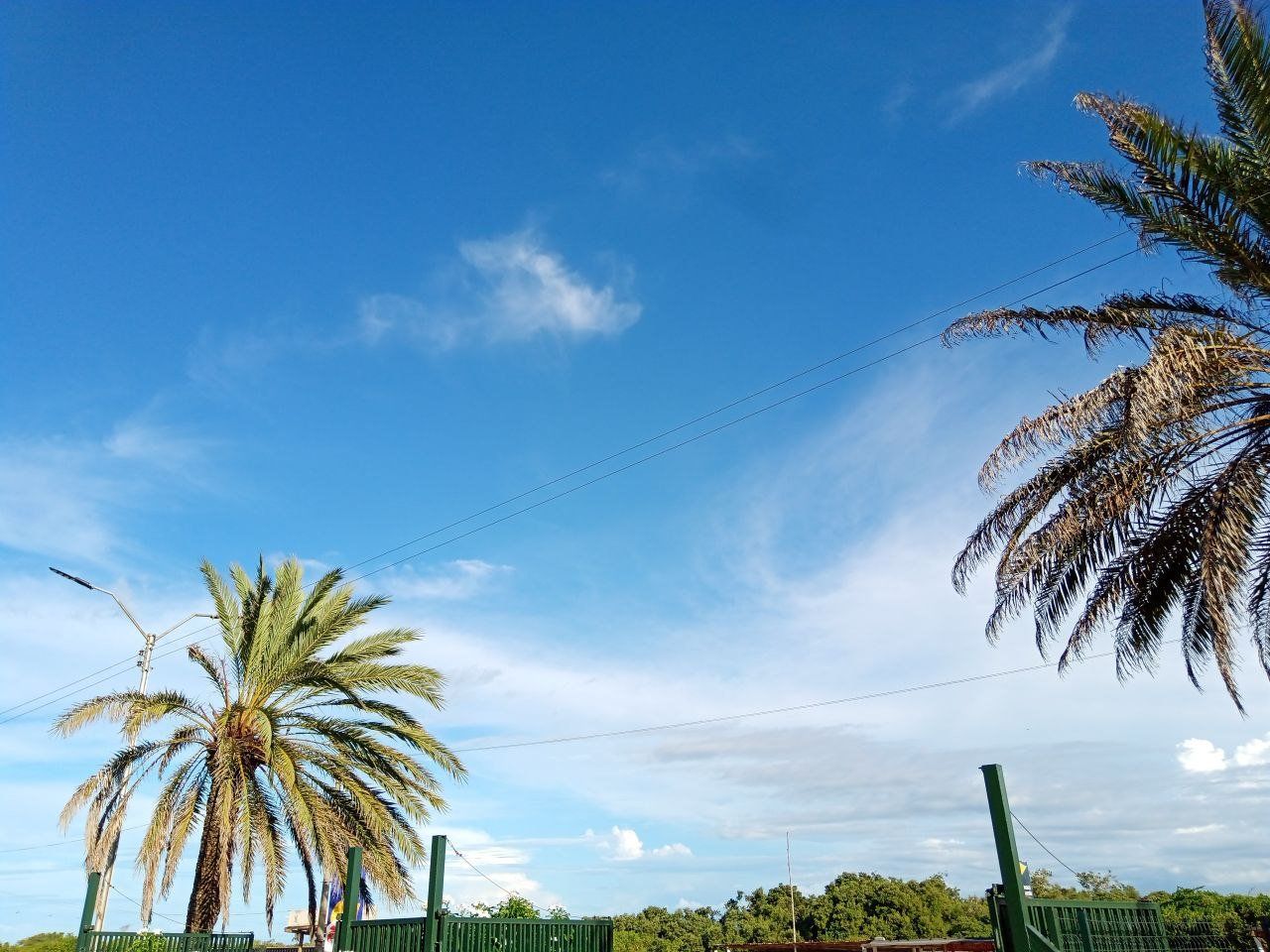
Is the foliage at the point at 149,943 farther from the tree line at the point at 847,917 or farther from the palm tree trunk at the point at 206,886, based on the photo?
the tree line at the point at 847,917

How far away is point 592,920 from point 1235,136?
37.4 ft

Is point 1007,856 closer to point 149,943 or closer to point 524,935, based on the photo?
point 524,935

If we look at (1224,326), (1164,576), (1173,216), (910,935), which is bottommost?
(910,935)

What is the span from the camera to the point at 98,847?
56.7 ft

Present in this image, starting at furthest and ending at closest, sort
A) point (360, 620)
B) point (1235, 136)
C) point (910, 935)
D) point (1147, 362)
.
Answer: point (910, 935) < point (360, 620) < point (1235, 136) < point (1147, 362)

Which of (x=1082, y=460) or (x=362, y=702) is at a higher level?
(x=1082, y=460)

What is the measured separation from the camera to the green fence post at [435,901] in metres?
10.5

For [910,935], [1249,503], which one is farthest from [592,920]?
[910,935]

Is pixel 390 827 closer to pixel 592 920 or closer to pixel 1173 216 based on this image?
pixel 592 920

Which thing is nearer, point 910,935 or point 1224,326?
point 1224,326

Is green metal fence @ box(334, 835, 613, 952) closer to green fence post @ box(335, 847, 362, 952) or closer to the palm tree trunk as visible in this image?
green fence post @ box(335, 847, 362, 952)

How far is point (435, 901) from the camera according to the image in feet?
34.5

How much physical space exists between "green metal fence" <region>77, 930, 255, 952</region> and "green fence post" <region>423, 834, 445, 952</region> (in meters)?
7.49

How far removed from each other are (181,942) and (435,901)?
7.83 m
